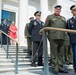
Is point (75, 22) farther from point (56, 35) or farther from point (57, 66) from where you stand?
point (57, 66)

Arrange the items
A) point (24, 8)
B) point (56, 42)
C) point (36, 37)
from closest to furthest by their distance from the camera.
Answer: point (56, 42), point (36, 37), point (24, 8)

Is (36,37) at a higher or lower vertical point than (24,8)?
lower

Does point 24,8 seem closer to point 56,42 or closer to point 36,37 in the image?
point 36,37

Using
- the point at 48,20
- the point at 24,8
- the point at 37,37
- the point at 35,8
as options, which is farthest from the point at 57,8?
the point at 35,8

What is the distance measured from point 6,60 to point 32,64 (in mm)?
832

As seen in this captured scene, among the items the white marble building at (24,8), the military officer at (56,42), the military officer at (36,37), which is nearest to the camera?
the military officer at (56,42)

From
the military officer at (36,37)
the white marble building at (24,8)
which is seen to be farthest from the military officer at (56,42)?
the white marble building at (24,8)

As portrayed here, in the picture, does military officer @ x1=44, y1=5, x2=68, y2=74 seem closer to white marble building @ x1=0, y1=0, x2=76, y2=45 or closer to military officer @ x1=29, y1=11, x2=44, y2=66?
military officer @ x1=29, y1=11, x2=44, y2=66

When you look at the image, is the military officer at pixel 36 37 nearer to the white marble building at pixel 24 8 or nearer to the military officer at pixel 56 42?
the military officer at pixel 56 42

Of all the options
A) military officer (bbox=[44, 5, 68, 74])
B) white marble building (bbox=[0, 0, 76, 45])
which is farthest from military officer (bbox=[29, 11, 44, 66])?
white marble building (bbox=[0, 0, 76, 45])

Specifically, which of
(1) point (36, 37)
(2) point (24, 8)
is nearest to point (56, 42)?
(1) point (36, 37)

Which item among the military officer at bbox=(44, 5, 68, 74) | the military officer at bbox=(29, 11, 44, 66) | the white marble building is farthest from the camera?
the white marble building

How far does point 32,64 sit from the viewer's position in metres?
5.70

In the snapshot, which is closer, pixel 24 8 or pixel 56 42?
pixel 56 42
